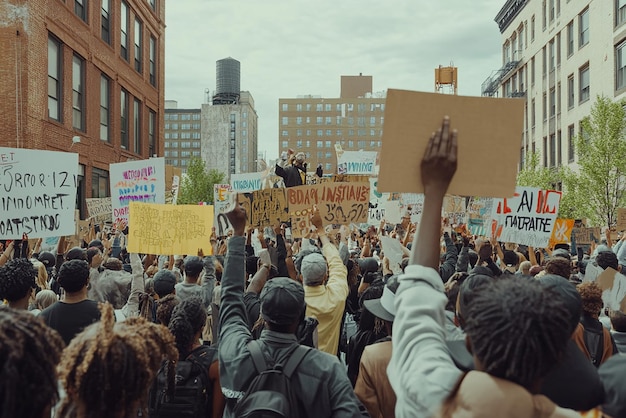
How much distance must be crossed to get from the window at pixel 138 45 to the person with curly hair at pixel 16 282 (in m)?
28.5

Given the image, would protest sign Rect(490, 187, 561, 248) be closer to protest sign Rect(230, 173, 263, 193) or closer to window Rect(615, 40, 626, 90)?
protest sign Rect(230, 173, 263, 193)

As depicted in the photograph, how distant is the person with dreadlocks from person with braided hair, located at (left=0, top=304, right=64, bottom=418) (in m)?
1.07

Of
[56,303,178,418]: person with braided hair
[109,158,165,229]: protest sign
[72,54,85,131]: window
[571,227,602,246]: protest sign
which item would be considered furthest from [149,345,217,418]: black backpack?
[72,54,85,131]: window

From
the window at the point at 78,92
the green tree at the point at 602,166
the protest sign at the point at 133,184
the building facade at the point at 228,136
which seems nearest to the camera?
the protest sign at the point at 133,184

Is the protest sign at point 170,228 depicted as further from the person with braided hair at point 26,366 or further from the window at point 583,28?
the window at point 583,28

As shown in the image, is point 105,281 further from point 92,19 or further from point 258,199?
point 92,19

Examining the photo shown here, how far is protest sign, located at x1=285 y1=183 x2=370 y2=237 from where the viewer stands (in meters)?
7.60

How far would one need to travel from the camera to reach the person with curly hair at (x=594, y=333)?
13.2ft

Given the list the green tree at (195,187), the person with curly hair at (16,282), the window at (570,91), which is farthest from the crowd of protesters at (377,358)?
the green tree at (195,187)

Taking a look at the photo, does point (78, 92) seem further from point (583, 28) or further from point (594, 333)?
point (583, 28)

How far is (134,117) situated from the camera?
3072 cm

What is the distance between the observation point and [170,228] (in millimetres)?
7508

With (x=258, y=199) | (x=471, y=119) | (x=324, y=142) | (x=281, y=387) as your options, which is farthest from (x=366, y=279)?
(x=324, y=142)

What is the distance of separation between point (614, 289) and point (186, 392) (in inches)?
149
